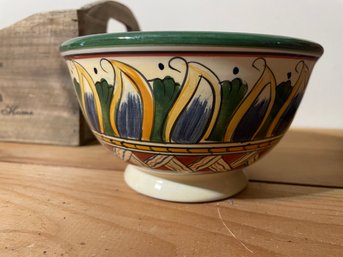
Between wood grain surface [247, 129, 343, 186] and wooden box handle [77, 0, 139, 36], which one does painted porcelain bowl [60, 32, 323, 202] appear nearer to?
wood grain surface [247, 129, 343, 186]

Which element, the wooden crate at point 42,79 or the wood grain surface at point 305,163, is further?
the wooden crate at point 42,79

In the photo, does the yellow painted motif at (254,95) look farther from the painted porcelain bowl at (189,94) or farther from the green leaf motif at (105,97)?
the green leaf motif at (105,97)

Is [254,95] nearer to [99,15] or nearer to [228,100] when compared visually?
[228,100]

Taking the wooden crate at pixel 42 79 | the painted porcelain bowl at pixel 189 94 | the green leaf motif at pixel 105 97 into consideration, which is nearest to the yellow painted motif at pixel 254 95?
the painted porcelain bowl at pixel 189 94

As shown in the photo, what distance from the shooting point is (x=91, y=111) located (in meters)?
0.32

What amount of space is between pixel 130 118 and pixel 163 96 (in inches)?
1.5

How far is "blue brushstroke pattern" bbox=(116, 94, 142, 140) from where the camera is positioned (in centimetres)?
28

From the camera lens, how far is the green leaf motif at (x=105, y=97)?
0.29 m

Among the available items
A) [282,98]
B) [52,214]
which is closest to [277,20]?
[282,98]

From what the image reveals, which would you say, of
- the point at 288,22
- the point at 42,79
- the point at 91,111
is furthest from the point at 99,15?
the point at 288,22

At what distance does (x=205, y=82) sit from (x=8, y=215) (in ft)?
0.67

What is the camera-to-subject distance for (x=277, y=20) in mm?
737

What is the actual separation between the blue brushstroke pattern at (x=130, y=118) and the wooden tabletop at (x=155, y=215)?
73mm

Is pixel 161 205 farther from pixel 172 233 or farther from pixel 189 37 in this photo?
pixel 189 37
